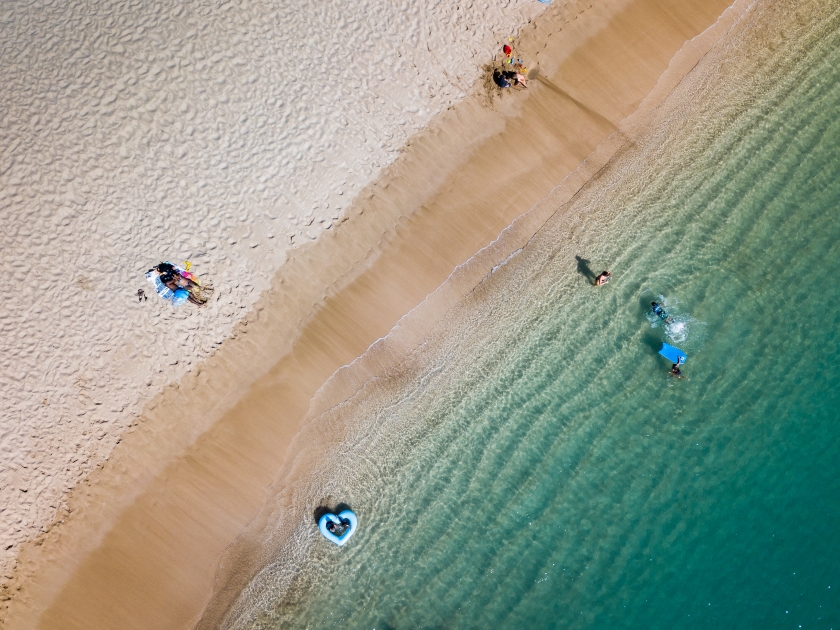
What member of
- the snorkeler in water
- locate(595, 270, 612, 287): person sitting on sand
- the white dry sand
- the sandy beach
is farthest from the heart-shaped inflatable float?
the snorkeler in water

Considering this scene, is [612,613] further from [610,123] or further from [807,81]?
[807,81]

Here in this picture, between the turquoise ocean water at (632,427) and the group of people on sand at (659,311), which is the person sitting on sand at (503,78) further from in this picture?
the group of people on sand at (659,311)

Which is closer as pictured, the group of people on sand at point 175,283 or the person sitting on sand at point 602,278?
the group of people on sand at point 175,283

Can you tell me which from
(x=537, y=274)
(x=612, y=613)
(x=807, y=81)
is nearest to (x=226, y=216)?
(x=537, y=274)

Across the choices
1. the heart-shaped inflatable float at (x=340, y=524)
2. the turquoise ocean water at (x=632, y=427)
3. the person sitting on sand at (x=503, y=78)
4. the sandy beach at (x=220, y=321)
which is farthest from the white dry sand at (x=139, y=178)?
the heart-shaped inflatable float at (x=340, y=524)

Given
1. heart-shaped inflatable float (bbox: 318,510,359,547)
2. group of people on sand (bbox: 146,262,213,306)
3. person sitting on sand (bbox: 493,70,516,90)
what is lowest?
heart-shaped inflatable float (bbox: 318,510,359,547)

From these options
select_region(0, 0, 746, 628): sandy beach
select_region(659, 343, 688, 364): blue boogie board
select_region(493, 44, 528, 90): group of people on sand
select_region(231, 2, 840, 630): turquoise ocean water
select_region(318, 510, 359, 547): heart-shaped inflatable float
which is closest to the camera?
select_region(0, 0, 746, 628): sandy beach

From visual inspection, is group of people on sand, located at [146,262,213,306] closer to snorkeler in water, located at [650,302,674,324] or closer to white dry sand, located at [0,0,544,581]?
white dry sand, located at [0,0,544,581]
